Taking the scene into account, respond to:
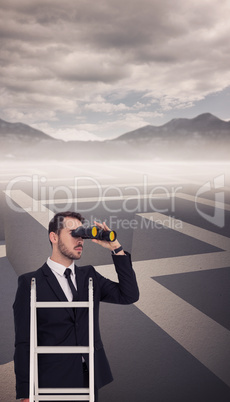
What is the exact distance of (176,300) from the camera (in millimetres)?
3229

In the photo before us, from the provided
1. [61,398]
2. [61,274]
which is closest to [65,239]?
[61,274]

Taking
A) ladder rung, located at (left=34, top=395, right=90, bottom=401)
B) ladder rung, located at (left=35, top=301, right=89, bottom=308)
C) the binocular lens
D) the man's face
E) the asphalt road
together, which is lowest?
the asphalt road

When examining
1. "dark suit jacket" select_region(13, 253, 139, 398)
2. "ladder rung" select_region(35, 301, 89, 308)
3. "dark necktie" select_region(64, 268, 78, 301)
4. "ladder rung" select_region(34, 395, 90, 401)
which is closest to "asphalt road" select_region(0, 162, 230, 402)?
"dark suit jacket" select_region(13, 253, 139, 398)

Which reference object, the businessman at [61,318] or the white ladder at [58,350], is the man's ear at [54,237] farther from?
the white ladder at [58,350]

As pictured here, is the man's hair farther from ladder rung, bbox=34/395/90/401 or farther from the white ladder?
ladder rung, bbox=34/395/90/401

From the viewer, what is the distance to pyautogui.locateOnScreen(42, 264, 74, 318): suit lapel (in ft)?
5.85

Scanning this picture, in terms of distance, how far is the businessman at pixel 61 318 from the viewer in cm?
174

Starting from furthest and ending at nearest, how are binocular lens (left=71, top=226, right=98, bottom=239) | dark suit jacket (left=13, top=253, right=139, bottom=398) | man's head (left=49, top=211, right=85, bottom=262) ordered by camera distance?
man's head (left=49, top=211, right=85, bottom=262) → dark suit jacket (left=13, top=253, right=139, bottom=398) → binocular lens (left=71, top=226, right=98, bottom=239)

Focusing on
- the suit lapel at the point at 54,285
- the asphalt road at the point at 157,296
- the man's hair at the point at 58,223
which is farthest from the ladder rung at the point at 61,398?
the asphalt road at the point at 157,296

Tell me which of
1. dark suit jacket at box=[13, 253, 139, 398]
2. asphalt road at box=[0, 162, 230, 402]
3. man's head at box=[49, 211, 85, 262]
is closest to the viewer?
dark suit jacket at box=[13, 253, 139, 398]

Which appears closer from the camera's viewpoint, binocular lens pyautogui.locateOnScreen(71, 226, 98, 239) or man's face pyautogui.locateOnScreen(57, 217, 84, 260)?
binocular lens pyautogui.locateOnScreen(71, 226, 98, 239)

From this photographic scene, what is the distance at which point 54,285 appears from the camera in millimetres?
1803

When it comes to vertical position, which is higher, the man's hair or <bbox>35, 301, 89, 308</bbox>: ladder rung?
the man's hair

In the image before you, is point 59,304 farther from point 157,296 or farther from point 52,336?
point 157,296
